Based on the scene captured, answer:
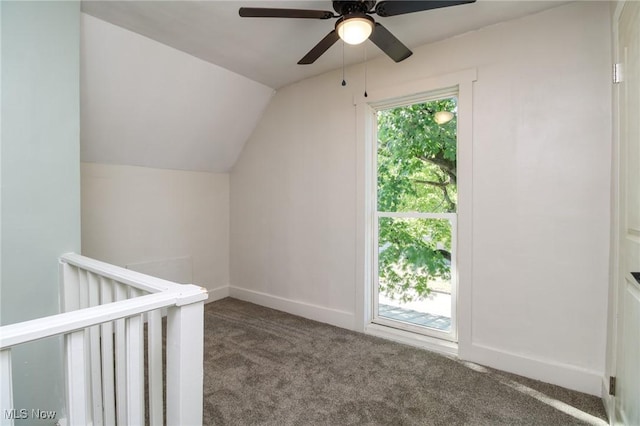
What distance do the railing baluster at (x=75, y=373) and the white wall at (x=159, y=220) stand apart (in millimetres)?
2266

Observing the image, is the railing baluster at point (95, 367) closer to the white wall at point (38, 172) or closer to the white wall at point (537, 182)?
the white wall at point (38, 172)

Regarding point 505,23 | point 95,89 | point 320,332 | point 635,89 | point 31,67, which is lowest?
point 320,332

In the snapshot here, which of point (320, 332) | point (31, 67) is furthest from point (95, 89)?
point (320, 332)

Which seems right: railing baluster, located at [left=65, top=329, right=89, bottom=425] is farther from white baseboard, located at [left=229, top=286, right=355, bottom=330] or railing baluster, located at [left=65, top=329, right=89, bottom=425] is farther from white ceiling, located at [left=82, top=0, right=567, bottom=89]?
white baseboard, located at [left=229, top=286, right=355, bottom=330]

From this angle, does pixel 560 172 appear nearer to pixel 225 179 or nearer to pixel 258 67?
pixel 258 67

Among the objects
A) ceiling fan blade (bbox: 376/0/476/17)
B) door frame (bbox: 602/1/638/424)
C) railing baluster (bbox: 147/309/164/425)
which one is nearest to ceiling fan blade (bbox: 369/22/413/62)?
ceiling fan blade (bbox: 376/0/476/17)

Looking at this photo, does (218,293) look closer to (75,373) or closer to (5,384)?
(75,373)

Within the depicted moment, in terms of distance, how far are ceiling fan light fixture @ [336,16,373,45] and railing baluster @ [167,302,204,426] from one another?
158 centimetres

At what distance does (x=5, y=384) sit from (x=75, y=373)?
0.15 metres

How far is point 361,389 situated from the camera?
1992 mm

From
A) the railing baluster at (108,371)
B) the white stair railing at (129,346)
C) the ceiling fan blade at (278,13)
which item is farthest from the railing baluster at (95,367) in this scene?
the ceiling fan blade at (278,13)

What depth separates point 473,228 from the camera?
7.64 ft

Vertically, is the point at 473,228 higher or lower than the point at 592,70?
lower

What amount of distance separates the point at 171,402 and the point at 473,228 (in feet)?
6.93
